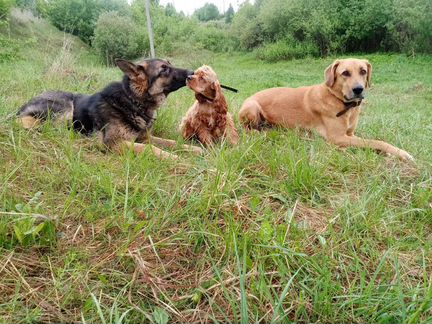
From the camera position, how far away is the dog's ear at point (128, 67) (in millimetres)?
3731

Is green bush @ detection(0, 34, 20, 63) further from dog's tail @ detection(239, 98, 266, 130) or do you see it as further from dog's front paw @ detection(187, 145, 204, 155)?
dog's front paw @ detection(187, 145, 204, 155)

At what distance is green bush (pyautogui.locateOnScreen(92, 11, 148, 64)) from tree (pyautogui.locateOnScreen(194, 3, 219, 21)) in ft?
163

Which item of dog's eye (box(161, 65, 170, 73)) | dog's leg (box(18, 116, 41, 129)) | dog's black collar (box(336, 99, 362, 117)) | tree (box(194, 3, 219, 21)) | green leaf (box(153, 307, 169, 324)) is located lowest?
green leaf (box(153, 307, 169, 324))

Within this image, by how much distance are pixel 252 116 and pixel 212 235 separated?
3269 mm

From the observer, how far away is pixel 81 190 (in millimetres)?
2350

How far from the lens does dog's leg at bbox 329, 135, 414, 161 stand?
3.31 m

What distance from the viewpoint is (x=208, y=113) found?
373 centimetres

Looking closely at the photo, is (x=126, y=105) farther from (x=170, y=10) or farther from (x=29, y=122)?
(x=170, y=10)

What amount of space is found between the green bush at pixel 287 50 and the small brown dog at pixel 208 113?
2106 cm

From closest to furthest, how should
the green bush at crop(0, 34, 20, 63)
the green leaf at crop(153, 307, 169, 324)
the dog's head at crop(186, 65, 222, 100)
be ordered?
the green leaf at crop(153, 307, 169, 324) → the dog's head at crop(186, 65, 222, 100) → the green bush at crop(0, 34, 20, 63)

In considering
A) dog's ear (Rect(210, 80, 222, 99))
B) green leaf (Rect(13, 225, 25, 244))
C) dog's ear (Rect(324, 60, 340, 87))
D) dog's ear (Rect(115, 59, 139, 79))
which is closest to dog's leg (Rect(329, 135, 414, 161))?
dog's ear (Rect(324, 60, 340, 87))

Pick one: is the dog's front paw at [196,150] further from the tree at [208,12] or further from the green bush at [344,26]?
the tree at [208,12]

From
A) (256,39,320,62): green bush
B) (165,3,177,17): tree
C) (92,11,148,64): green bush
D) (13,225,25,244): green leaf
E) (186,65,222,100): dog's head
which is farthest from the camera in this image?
(165,3,177,17): tree

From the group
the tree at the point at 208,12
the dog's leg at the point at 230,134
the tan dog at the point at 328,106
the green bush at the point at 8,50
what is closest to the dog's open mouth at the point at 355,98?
the tan dog at the point at 328,106
